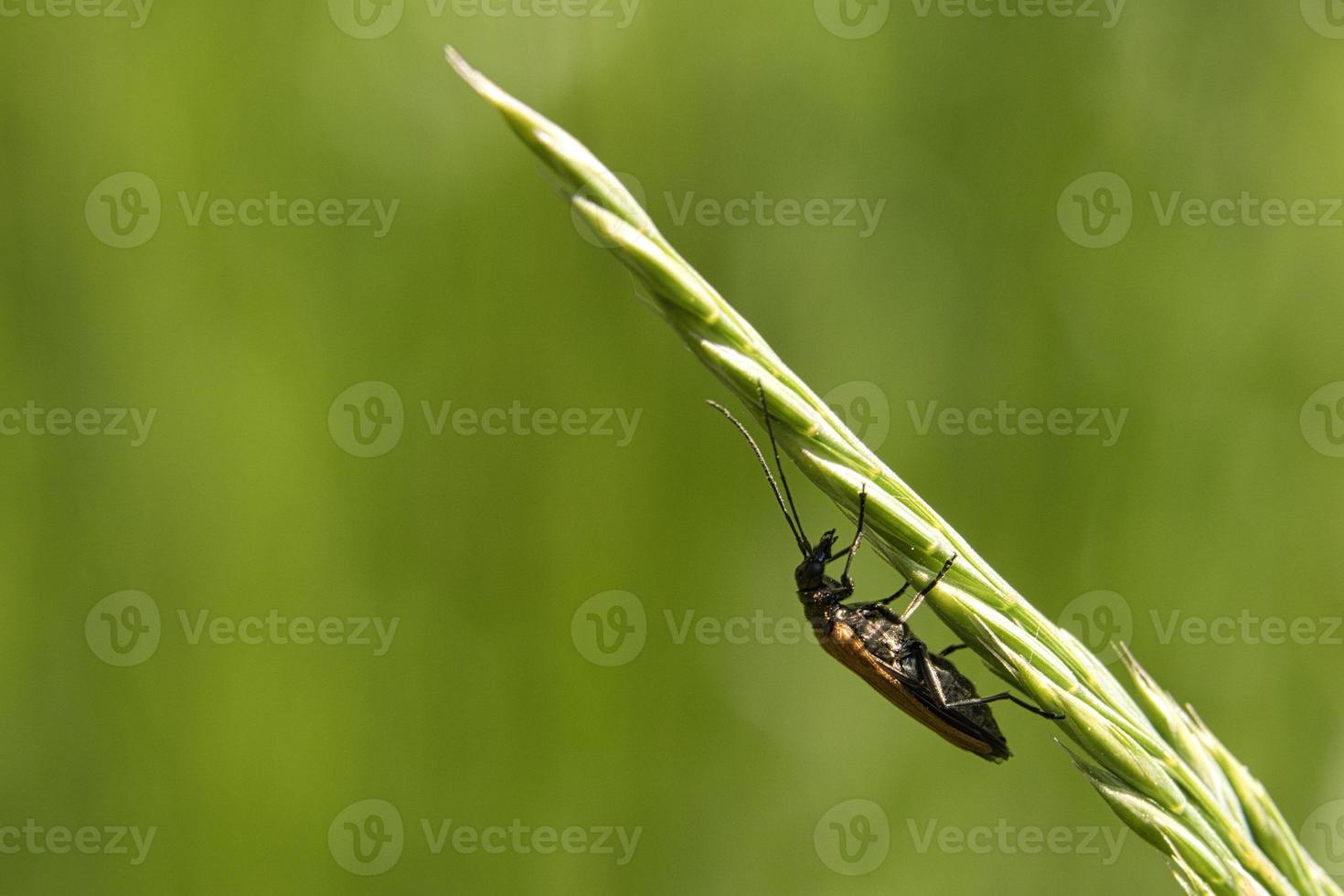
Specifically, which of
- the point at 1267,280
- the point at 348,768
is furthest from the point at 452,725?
the point at 1267,280

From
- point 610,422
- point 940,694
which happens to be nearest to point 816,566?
point 940,694

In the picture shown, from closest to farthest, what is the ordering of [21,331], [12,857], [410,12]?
1. [12,857]
2. [21,331]
3. [410,12]

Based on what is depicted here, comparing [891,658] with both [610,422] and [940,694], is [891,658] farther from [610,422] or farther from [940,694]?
[610,422]

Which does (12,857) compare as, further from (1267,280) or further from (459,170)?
(1267,280)

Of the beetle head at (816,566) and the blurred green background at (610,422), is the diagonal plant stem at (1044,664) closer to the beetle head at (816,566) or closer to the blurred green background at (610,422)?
the beetle head at (816,566)

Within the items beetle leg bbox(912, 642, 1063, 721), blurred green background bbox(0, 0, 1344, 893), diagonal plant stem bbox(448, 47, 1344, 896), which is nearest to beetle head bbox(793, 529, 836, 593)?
beetle leg bbox(912, 642, 1063, 721)
